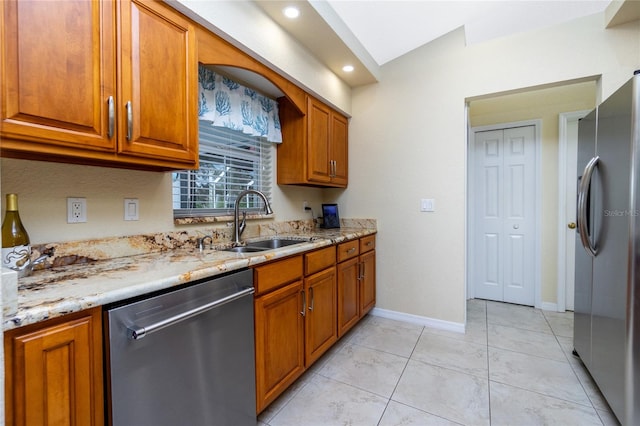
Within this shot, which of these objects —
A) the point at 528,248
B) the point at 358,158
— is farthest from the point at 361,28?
the point at 528,248

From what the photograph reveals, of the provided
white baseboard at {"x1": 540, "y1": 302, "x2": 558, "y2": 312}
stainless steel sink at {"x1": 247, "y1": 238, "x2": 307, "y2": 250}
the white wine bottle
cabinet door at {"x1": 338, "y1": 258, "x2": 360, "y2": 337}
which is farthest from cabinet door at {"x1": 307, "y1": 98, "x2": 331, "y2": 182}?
white baseboard at {"x1": 540, "y1": 302, "x2": 558, "y2": 312}

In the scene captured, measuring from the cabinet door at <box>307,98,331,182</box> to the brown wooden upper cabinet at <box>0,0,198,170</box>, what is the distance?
1147 mm

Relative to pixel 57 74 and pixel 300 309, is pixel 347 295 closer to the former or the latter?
pixel 300 309

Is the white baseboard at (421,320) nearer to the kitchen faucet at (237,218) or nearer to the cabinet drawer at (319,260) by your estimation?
the cabinet drawer at (319,260)

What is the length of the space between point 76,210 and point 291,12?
165 centimetres

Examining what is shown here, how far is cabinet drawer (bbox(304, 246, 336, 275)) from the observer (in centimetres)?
A: 185

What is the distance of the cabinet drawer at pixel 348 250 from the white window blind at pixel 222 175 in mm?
784

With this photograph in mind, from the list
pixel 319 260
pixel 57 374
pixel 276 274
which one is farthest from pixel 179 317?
pixel 319 260

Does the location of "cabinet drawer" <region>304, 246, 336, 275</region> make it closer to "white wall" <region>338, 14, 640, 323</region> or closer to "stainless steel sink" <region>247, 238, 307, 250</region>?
"stainless steel sink" <region>247, 238, 307, 250</region>

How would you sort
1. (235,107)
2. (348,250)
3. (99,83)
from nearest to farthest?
(99,83), (235,107), (348,250)

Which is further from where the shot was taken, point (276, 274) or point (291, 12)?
point (291, 12)

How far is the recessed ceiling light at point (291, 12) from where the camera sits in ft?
5.97

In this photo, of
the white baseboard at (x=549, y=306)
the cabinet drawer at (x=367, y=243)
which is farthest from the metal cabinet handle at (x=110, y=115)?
the white baseboard at (x=549, y=306)

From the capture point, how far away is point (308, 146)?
98.0 inches
